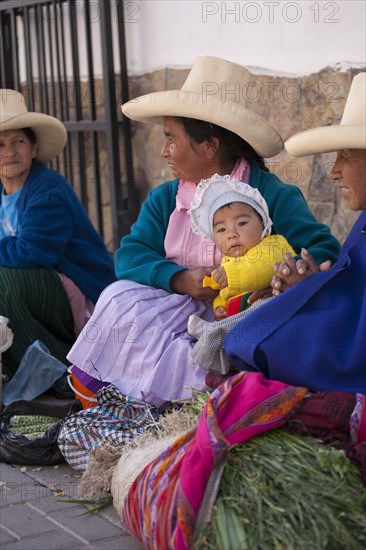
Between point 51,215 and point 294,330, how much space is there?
2.04m

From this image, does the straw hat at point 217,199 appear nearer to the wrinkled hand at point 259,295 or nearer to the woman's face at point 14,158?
the wrinkled hand at point 259,295

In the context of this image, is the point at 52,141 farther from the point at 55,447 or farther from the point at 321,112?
the point at 55,447

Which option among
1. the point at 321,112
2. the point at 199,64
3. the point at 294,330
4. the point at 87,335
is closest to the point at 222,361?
the point at 294,330

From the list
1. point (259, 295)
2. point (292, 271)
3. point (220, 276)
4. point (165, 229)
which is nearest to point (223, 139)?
point (165, 229)

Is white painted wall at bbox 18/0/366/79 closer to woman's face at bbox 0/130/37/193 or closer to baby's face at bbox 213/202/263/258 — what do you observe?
woman's face at bbox 0/130/37/193

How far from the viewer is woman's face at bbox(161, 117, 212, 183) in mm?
4070

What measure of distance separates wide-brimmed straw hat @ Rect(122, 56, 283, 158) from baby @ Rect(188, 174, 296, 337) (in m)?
0.34

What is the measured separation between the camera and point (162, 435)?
3287 millimetres

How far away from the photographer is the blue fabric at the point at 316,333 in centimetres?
316

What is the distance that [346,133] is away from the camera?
3.28m

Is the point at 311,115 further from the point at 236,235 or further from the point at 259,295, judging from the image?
the point at 259,295

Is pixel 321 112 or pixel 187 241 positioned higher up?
pixel 321 112

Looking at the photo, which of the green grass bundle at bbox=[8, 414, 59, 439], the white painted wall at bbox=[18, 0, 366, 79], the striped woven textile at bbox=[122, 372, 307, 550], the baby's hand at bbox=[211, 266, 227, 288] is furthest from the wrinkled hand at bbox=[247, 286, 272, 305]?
the white painted wall at bbox=[18, 0, 366, 79]

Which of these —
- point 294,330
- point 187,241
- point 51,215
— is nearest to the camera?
point 294,330
